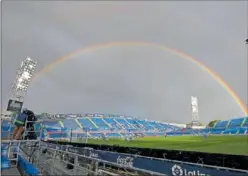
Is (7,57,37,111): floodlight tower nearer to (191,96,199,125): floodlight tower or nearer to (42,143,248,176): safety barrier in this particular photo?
(42,143,248,176): safety barrier

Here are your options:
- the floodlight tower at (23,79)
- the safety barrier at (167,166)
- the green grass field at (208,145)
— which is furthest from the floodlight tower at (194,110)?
the safety barrier at (167,166)

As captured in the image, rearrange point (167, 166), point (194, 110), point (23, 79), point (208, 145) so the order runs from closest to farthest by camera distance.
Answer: point (167, 166)
point (208, 145)
point (23, 79)
point (194, 110)

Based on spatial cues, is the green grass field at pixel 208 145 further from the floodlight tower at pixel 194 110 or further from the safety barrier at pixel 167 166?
the floodlight tower at pixel 194 110

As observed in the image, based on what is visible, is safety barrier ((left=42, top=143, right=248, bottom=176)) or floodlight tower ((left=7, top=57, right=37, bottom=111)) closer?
safety barrier ((left=42, top=143, right=248, bottom=176))

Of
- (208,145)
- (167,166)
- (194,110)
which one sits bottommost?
(208,145)

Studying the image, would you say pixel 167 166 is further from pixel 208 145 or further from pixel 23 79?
pixel 23 79

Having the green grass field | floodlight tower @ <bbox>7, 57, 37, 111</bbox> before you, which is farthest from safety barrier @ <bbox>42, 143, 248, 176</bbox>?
floodlight tower @ <bbox>7, 57, 37, 111</bbox>

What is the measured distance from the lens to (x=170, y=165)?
625 centimetres

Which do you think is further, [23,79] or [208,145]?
[23,79]

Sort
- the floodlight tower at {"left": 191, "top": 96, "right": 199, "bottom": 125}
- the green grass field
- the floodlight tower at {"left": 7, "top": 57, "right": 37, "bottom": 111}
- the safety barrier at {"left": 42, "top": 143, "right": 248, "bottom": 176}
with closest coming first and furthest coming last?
the safety barrier at {"left": 42, "top": 143, "right": 248, "bottom": 176}
the green grass field
the floodlight tower at {"left": 7, "top": 57, "right": 37, "bottom": 111}
the floodlight tower at {"left": 191, "top": 96, "right": 199, "bottom": 125}

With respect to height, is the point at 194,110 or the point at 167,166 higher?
the point at 194,110

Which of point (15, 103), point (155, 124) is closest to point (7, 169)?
point (15, 103)

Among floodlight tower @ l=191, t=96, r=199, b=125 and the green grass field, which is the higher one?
floodlight tower @ l=191, t=96, r=199, b=125

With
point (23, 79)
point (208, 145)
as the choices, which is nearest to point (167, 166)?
point (208, 145)
